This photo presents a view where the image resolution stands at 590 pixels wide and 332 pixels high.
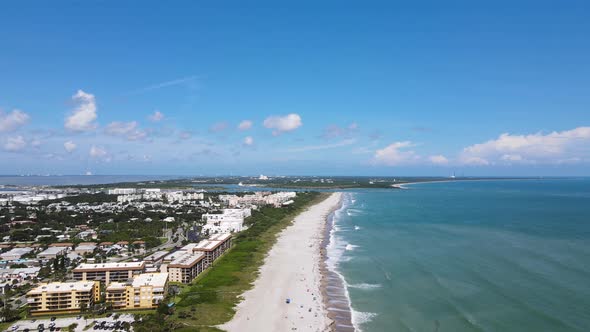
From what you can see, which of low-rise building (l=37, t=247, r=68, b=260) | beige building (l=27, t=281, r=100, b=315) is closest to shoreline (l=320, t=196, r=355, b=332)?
beige building (l=27, t=281, r=100, b=315)

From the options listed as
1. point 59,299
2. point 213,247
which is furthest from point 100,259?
point 59,299

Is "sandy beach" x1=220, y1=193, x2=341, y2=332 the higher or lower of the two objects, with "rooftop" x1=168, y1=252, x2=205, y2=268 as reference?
lower

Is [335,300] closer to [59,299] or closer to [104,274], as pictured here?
[59,299]

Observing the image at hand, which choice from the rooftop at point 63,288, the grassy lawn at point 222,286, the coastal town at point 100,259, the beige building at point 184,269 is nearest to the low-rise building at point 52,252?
the coastal town at point 100,259

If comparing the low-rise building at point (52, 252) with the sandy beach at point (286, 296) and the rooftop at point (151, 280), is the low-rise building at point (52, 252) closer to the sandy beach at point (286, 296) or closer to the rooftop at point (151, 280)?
the rooftop at point (151, 280)

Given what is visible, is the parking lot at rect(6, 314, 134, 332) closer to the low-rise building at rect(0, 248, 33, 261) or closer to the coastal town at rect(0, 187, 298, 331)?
the coastal town at rect(0, 187, 298, 331)

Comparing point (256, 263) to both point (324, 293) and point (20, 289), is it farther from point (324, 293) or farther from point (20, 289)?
point (20, 289)
